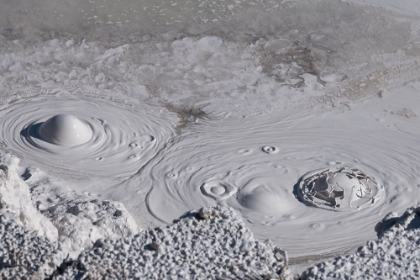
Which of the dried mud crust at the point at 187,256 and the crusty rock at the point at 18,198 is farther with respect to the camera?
the crusty rock at the point at 18,198

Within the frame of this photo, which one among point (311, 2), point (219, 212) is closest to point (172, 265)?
point (219, 212)

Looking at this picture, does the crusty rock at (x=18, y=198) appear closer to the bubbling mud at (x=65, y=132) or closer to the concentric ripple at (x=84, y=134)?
the concentric ripple at (x=84, y=134)

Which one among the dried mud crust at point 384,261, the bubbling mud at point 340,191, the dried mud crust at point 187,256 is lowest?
the bubbling mud at point 340,191

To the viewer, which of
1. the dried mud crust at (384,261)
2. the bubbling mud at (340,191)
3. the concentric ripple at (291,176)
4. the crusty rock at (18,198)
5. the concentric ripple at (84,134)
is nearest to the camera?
the dried mud crust at (384,261)

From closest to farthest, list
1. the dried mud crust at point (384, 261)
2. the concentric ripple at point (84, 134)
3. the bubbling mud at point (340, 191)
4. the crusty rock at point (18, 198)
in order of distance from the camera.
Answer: the dried mud crust at point (384, 261) → the crusty rock at point (18, 198) → the bubbling mud at point (340, 191) → the concentric ripple at point (84, 134)

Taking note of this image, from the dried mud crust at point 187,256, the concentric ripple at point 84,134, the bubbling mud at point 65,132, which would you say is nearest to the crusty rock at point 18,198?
the dried mud crust at point 187,256

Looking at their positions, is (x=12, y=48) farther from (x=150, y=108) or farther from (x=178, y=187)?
(x=178, y=187)

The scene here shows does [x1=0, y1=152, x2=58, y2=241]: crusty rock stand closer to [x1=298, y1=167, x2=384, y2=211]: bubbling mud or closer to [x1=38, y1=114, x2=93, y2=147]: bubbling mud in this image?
[x1=38, y1=114, x2=93, y2=147]: bubbling mud

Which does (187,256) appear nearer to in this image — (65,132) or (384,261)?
(384,261)
